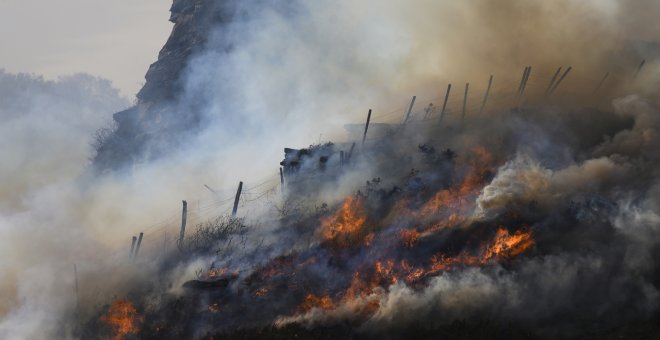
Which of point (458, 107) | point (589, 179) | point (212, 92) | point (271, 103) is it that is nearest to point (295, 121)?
point (271, 103)

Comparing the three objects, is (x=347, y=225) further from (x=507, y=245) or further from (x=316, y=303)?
(x=507, y=245)

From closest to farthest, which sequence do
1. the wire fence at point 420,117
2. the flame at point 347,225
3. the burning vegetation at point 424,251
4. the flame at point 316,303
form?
the burning vegetation at point 424,251
the flame at point 316,303
the flame at point 347,225
the wire fence at point 420,117

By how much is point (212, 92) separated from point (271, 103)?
5.83 metres

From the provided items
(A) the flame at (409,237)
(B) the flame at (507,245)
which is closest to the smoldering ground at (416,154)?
(B) the flame at (507,245)

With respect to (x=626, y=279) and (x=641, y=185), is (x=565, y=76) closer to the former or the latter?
(x=641, y=185)

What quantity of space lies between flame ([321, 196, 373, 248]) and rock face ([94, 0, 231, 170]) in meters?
28.6

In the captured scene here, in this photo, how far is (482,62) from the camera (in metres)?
53.1

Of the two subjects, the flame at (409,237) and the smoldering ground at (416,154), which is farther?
the flame at (409,237)

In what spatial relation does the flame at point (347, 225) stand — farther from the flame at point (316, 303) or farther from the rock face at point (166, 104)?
the rock face at point (166, 104)

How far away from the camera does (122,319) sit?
109ft

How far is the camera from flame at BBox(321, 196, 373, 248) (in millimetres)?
35500

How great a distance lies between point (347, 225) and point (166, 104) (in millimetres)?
35620

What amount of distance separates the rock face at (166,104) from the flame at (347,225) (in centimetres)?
2863

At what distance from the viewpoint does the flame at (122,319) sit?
106 ft
